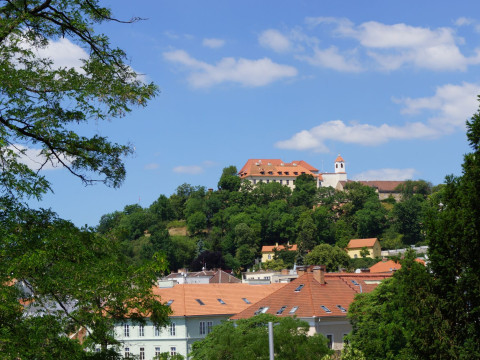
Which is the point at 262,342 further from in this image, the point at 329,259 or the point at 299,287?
the point at 329,259

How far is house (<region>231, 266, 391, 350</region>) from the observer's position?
48.0 meters

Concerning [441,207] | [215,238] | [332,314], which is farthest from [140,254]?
[441,207]

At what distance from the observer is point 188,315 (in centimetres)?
5378

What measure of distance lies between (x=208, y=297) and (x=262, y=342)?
26.4m

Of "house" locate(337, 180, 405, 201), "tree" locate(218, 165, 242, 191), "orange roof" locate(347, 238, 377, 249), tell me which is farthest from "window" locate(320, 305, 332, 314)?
"house" locate(337, 180, 405, 201)

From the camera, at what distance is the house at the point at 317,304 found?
48.0 m

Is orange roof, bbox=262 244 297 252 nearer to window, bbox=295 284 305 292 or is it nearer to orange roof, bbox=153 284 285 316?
orange roof, bbox=153 284 285 316

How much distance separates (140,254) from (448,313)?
13515 cm

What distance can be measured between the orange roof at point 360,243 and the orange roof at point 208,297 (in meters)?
83.6

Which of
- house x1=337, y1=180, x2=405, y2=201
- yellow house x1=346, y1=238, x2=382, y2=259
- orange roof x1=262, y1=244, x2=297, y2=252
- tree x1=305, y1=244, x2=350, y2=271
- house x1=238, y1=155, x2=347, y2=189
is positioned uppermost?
house x1=238, y1=155, x2=347, y2=189

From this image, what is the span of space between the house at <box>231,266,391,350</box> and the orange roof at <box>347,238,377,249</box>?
88.9 metres

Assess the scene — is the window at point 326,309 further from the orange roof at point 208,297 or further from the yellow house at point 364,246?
the yellow house at point 364,246

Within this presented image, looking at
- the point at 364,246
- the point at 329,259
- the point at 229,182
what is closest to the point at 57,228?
the point at 329,259

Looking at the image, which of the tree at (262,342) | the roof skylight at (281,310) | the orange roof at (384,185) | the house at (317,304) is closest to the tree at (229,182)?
the orange roof at (384,185)
